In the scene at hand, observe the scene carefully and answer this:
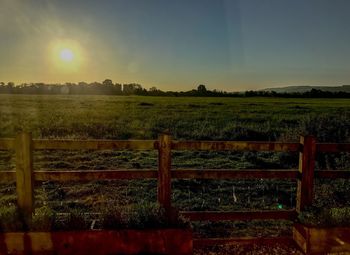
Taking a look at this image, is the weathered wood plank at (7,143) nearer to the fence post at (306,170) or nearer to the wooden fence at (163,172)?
the wooden fence at (163,172)

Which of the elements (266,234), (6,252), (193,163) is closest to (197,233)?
(266,234)

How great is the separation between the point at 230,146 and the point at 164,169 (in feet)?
3.48

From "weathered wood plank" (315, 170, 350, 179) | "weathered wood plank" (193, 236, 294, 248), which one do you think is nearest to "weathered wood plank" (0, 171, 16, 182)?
Answer: "weathered wood plank" (193, 236, 294, 248)

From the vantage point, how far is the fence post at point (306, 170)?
214 inches

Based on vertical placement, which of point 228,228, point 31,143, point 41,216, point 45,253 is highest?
point 31,143

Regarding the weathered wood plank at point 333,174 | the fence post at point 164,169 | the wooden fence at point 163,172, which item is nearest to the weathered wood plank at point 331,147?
the wooden fence at point 163,172

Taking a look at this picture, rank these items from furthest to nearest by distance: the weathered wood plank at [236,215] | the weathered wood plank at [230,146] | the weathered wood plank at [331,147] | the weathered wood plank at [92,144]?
1. the weathered wood plank at [331,147]
2. the weathered wood plank at [236,215]
3. the weathered wood plank at [230,146]
4. the weathered wood plank at [92,144]

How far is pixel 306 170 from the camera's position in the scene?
5.47 meters

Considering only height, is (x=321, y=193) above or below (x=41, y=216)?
below

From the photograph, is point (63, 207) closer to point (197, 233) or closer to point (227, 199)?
point (197, 233)

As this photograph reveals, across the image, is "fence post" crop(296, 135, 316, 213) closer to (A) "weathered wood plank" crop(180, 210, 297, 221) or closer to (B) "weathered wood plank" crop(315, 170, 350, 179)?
(B) "weathered wood plank" crop(315, 170, 350, 179)

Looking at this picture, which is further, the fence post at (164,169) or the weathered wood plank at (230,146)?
the weathered wood plank at (230,146)

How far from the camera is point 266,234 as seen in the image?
649 centimetres

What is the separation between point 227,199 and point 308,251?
377cm
